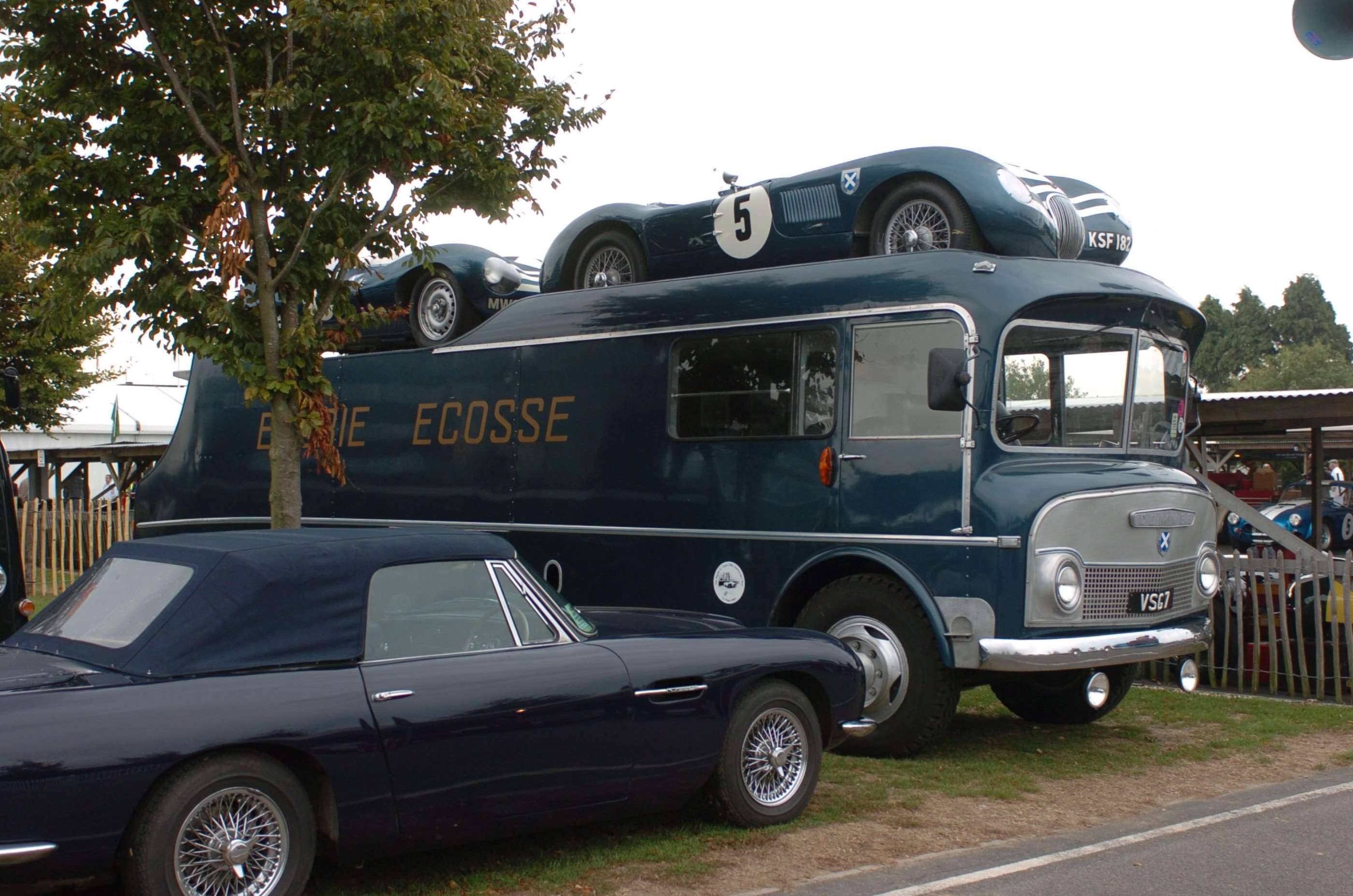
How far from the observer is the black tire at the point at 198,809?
4531 mm

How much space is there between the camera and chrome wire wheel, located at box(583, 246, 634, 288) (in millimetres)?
10523

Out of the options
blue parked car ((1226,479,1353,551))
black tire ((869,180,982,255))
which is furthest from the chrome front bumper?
blue parked car ((1226,479,1353,551))

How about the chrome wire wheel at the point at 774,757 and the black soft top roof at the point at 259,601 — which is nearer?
the black soft top roof at the point at 259,601

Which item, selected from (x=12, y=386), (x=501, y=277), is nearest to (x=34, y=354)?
(x=12, y=386)

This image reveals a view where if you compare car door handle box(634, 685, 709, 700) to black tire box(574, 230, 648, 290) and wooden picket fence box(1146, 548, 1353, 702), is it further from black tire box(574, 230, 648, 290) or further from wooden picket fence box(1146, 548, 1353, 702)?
wooden picket fence box(1146, 548, 1353, 702)

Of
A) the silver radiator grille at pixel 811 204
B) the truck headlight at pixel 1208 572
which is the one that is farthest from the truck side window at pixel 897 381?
the truck headlight at pixel 1208 572

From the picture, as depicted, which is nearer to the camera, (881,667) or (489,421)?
(881,667)

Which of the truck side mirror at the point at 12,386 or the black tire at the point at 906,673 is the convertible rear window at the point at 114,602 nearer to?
the black tire at the point at 906,673

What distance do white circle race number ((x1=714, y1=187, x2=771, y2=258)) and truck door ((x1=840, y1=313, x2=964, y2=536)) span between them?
124cm

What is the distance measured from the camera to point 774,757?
648 centimetres

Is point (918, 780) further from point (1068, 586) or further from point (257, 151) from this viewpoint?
point (257, 151)

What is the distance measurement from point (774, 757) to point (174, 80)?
6056 millimetres

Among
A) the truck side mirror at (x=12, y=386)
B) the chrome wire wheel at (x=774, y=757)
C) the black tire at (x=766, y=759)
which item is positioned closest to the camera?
the black tire at (x=766, y=759)

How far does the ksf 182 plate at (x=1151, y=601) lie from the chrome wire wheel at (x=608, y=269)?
431cm
